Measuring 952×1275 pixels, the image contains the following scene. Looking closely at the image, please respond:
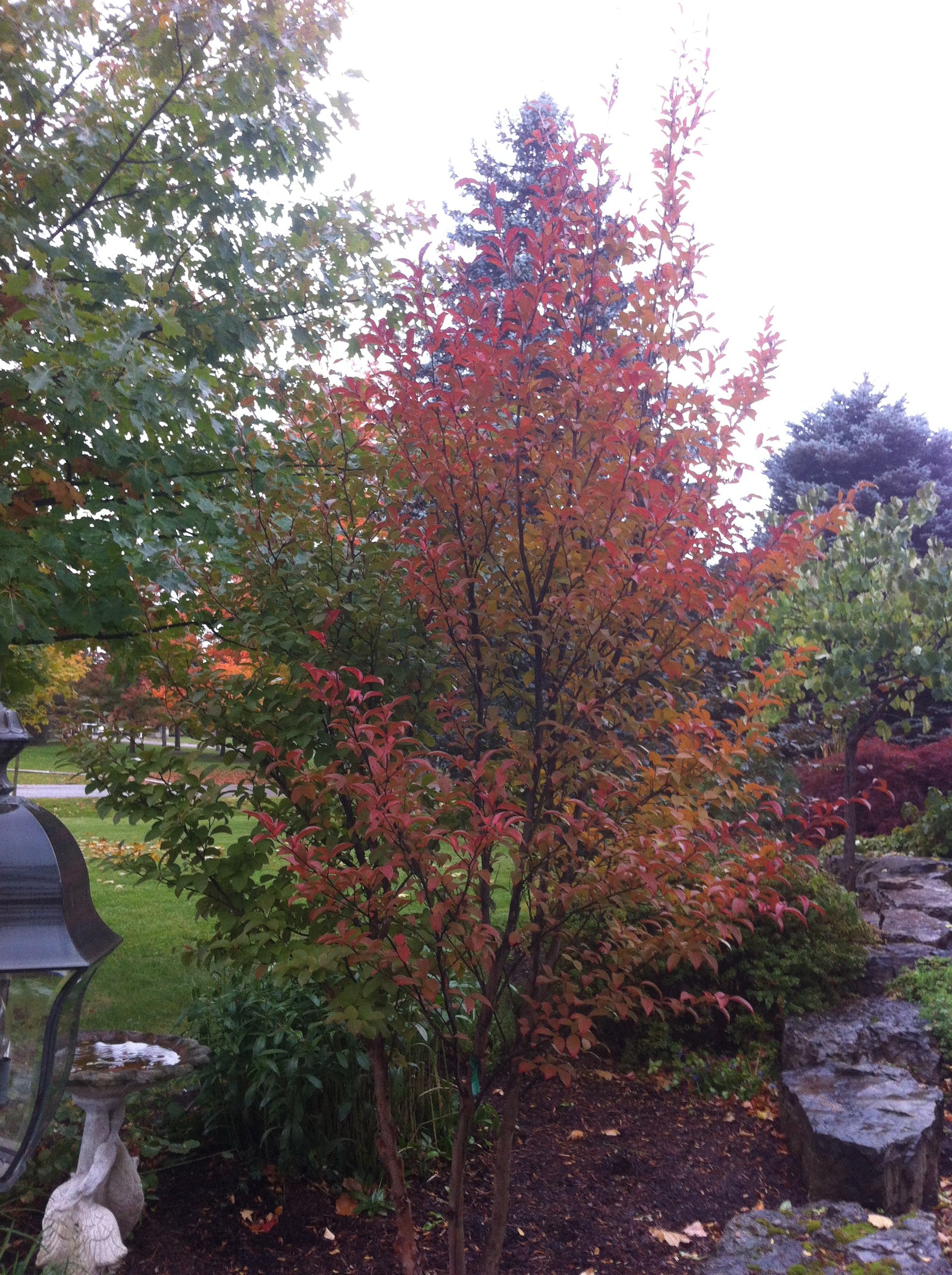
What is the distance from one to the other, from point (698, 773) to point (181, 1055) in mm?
2209

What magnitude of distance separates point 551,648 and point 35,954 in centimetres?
156

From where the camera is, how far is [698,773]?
2396mm

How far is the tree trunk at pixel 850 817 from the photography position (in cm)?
756

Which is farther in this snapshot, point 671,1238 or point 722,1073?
point 722,1073

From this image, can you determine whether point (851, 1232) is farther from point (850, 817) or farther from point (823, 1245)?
point (850, 817)

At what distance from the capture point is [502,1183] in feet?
8.87

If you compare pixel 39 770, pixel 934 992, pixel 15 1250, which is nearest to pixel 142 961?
pixel 15 1250

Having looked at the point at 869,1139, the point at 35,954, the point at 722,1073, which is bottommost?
the point at 722,1073

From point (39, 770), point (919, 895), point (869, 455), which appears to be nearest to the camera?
point (919, 895)

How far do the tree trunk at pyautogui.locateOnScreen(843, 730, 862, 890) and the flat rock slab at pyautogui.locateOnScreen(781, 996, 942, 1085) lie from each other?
112 inches

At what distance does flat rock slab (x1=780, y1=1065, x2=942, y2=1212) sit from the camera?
342cm

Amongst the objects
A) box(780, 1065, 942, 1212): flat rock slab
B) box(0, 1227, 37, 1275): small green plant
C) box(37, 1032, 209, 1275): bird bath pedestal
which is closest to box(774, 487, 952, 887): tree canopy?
box(780, 1065, 942, 1212): flat rock slab

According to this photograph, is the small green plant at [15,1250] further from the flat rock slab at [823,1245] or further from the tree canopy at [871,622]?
the tree canopy at [871,622]

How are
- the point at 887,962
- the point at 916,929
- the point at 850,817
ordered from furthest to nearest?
the point at 850,817, the point at 916,929, the point at 887,962
